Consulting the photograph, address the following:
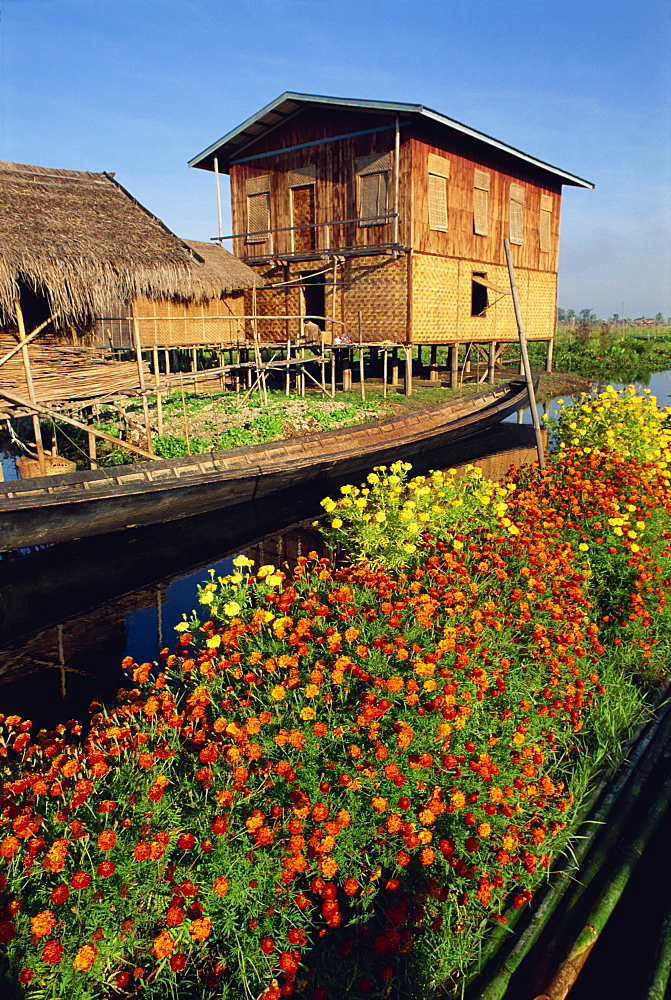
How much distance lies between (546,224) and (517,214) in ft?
9.49

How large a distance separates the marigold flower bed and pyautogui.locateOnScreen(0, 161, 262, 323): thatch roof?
9552 millimetres

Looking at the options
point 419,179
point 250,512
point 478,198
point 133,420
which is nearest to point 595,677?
point 250,512

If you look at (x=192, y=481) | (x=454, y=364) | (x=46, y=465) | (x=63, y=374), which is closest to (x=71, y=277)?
(x=63, y=374)

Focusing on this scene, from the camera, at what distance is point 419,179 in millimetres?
18844

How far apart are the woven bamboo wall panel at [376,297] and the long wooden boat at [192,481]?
4419mm

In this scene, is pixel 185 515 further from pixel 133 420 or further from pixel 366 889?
Answer: pixel 366 889

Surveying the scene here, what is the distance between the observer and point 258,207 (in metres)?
22.4

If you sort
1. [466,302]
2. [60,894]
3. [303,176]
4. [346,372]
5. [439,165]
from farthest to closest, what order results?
1. [346,372]
2. [466,302]
3. [303,176]
4. [439,165]
5. [60,894]

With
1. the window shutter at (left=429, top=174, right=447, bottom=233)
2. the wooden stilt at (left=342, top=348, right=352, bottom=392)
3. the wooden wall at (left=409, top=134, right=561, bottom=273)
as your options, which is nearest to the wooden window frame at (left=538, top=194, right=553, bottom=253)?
the wooden wall at (left=409, top=134, right=561, bottom=273)

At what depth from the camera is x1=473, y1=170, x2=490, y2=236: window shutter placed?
70.1 feet

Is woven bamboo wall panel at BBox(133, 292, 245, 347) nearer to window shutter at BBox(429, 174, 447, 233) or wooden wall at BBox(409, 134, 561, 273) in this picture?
wooden wall at BBox(409, 134, 561, 273)

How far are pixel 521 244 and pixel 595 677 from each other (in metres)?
24.2

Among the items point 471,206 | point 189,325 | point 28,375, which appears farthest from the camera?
point 471,206

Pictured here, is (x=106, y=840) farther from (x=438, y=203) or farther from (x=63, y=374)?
(x=438, y=203)
